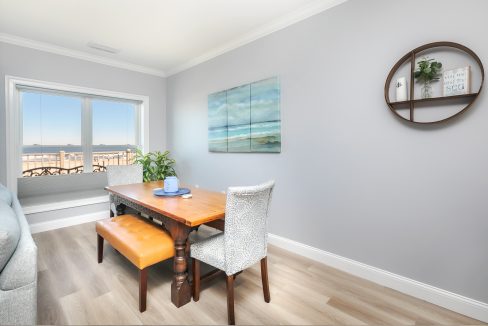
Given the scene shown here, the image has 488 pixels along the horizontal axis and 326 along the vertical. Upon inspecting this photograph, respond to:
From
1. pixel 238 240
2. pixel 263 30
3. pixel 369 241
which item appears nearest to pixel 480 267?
pixel 369 241

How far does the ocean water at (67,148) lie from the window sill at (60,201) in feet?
2.36

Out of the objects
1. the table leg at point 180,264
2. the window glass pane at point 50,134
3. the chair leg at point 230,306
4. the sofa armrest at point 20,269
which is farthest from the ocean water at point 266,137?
the window glass pane at point 50,134

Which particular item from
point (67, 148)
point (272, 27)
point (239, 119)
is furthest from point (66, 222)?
point (272, 27)

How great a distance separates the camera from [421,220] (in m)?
1.84

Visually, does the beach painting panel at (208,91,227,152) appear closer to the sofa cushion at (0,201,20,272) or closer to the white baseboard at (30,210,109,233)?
the white baseboard at (30,210,109,233)

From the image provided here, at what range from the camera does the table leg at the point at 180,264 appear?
173 cm

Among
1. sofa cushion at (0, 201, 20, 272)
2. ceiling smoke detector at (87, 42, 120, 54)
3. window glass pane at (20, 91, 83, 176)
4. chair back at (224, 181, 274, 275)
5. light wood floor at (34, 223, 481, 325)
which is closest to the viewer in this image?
sofa cushion at (0, 201, 20, 272)

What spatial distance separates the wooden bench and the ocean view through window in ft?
7.11

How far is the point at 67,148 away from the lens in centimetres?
386

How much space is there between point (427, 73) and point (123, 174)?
10.7ft

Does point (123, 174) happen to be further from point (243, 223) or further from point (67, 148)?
point (243, 223)

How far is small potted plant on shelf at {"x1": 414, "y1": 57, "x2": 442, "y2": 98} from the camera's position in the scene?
172cm

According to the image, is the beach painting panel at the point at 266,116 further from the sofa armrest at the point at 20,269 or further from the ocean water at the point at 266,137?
the sofa armrest at the point at 20,269

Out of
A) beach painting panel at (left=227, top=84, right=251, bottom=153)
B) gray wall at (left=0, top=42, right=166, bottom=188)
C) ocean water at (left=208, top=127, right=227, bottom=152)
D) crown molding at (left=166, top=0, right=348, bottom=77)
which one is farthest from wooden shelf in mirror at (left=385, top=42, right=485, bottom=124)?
gray wall at (left=0, top=42, right=166, bottom=188)
